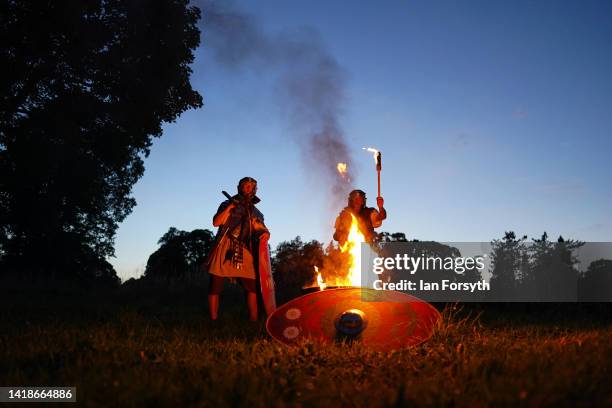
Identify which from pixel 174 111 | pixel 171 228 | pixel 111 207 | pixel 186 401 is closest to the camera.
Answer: pixel 186 401

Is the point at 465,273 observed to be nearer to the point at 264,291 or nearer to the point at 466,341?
the point at 264,291

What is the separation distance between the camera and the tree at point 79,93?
48.3 feet

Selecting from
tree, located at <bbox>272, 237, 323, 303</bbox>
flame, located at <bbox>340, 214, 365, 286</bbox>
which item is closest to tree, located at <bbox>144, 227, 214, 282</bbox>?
tree, located at <bbox>272, 237, 323, 303</bbox>

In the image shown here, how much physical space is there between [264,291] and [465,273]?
645cm

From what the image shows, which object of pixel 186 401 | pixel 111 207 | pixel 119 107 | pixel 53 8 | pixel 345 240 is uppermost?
pixel 53 8

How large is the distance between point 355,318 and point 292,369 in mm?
1767

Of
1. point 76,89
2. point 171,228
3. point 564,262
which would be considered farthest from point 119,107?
point 171,228

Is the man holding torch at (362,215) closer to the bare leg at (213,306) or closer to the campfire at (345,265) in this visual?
the campfire at (345,265)

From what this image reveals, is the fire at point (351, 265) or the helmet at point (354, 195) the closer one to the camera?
the fire at point (351, 265)

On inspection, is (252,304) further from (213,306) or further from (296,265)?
(296,265)

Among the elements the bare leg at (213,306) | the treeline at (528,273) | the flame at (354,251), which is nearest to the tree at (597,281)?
the treeline at (528,273)

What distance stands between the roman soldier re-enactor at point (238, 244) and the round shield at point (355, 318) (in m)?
1.82

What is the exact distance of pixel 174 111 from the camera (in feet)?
56.3

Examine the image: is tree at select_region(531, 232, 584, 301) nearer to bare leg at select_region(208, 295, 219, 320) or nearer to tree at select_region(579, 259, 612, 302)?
tree at select_region(579, 259, 612, 302)
